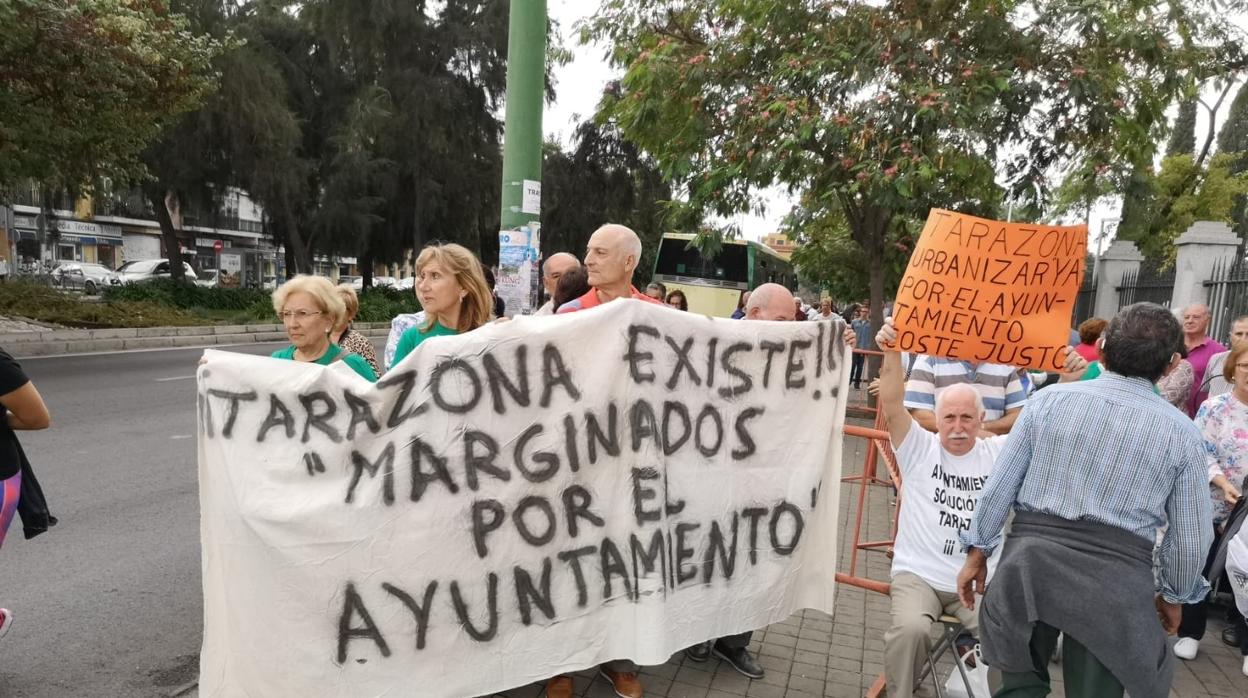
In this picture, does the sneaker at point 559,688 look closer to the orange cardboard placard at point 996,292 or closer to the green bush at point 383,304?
the orange cardboard placard at point 996,292

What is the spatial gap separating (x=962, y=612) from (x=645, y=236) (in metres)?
29.6

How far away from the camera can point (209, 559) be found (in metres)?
2.70

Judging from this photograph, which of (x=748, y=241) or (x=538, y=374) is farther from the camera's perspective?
(x=748, y=241)

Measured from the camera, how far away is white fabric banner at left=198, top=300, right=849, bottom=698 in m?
2.66

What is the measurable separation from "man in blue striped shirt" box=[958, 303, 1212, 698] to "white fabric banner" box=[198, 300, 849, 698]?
1.05m

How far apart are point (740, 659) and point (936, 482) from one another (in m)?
1.14

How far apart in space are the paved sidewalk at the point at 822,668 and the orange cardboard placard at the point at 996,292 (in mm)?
1461

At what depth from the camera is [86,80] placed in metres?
12.3

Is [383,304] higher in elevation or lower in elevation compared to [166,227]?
lower

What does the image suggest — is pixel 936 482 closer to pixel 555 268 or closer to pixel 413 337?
pixel 413 337

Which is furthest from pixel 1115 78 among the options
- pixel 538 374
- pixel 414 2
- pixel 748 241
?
pixel 414 2

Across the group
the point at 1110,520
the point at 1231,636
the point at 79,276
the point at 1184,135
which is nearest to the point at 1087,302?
the point at 1231,636

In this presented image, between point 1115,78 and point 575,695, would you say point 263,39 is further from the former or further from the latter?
point 575,695

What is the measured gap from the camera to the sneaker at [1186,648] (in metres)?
4.12
